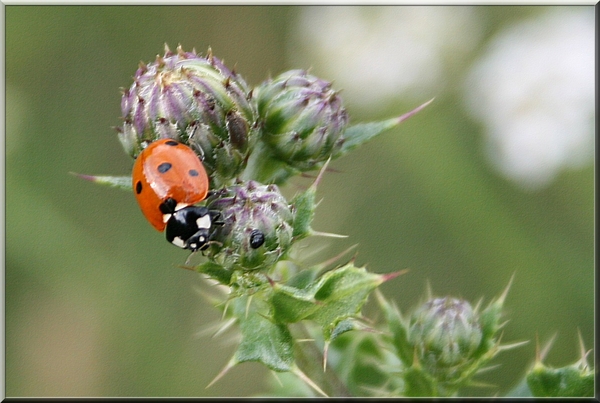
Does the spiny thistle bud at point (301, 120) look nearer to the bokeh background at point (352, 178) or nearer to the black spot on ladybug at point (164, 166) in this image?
the black spot on ladybug at point (164, 166)

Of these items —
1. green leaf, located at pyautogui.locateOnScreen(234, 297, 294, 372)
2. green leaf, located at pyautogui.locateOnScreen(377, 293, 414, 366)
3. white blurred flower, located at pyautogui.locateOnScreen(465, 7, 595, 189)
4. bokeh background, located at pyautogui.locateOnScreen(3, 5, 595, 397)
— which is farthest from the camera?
white blurred flower, located at pyautogui.locateOnScreen(465, 7, 595, 189)

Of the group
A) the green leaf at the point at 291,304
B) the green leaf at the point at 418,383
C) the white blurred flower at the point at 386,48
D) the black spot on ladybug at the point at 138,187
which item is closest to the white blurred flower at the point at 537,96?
the white blurred flower at the point at 386,48

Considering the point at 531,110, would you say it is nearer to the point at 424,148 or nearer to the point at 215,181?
the point at 424,148

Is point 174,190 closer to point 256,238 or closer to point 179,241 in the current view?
point 179,241

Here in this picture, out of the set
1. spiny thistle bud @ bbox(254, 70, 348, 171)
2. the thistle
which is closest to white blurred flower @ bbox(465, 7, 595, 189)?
the thistle

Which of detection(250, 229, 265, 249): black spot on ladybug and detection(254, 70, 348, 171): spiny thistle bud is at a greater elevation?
detection(254, 70, 348, 171): spiny thistle bud

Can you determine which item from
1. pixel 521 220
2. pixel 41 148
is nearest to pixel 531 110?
pixel 521 220

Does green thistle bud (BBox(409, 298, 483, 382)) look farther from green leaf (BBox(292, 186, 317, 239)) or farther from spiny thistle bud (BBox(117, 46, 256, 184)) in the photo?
spiny thistle bud (BBox(117, 46, 256, 184))
